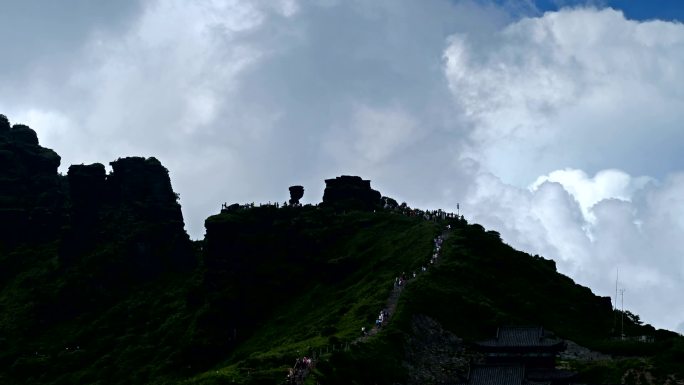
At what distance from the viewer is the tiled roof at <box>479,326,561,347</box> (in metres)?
132

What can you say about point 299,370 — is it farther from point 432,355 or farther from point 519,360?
point 519,360

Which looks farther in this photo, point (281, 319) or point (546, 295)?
point (281, 319)

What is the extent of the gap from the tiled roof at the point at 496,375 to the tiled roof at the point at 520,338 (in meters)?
9.61

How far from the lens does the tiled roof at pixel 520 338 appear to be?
132250 millimetres

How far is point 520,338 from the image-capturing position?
441 ft

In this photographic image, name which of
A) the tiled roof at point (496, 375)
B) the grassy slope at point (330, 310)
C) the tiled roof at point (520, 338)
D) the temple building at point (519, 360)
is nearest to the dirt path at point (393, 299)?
the grassy slope at point (330, 310)

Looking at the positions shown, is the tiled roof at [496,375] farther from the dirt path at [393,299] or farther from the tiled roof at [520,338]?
the dirt path at [393,299]

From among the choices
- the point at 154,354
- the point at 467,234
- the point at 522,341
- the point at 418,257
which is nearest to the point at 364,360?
the point at 522,341

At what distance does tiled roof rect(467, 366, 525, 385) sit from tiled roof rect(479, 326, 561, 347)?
378 inches

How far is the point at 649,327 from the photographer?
6870 inches

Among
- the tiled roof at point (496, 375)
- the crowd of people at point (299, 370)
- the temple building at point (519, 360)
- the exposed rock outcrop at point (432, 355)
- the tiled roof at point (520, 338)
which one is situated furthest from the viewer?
the exposed rock outcrop at point (432, 355)

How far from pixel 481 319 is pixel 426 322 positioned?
438 inches

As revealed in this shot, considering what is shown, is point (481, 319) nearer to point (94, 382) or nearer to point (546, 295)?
point (546, 295)

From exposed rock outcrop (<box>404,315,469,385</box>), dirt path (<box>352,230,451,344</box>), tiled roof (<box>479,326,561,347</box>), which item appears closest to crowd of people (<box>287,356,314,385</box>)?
dirt path (<box>352,230,451,344</box>)
